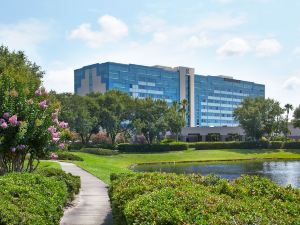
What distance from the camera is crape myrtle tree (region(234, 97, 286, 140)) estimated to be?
91.1 m

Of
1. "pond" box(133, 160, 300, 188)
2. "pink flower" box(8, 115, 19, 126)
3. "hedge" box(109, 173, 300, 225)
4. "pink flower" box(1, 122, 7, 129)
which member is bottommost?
"pond" box(133, 160, 300, 188)

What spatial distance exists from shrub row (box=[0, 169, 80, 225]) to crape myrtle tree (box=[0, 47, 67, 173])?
193 inches

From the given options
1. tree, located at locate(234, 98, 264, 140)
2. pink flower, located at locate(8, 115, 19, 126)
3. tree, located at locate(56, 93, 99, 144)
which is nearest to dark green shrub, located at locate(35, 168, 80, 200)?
pink flower, located at locate(8, 115, 19, 126)

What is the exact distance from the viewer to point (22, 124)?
16766 mm

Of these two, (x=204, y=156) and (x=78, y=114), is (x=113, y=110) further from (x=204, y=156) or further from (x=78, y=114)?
(x=204, y=156)

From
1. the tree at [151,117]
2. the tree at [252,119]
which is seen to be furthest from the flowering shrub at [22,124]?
the tree at [252,119]

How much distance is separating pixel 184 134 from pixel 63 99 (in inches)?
1937

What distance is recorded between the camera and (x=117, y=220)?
9.45 metres

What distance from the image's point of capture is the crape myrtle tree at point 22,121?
1712 cm

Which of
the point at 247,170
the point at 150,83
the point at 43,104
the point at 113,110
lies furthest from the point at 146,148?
the point at 150,83

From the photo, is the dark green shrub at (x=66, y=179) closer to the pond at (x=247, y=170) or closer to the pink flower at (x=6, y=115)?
the pink flower at (x=6, y=115)

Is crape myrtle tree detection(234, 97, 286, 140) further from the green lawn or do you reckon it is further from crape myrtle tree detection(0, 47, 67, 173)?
crape myrtle tree detection(0, 47, 67, 173)

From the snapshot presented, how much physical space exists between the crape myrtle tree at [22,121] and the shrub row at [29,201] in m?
4.90

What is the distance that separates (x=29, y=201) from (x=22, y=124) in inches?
308
